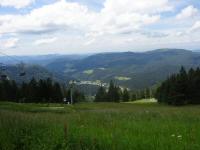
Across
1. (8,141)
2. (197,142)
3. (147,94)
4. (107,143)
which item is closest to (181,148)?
(197,142)

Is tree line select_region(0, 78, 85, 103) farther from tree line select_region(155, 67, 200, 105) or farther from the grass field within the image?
the grass field

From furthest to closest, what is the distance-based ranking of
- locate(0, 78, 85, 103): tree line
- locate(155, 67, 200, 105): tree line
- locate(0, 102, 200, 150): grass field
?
1. locate(0, 78, 85, 103): tree line
2. locate(155, 67, 200, 105): tree line
3. locate(0, 102, 200, 150): grass field

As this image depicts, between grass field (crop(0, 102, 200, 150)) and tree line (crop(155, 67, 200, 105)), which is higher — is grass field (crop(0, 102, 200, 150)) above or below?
below

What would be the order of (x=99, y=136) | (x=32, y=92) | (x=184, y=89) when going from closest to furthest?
1. (x=99, y=136)
2. (x=184, y=89)
3. (x=32, y=92)

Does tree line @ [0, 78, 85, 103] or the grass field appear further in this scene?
tree line @ [0, 78, 85, 103]

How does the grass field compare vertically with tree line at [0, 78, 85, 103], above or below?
below

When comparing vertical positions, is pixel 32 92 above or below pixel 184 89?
above

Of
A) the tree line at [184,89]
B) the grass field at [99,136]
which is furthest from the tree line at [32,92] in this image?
the grass field at [99,136]

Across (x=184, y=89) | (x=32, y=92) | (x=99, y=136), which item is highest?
(x=32, y=92)

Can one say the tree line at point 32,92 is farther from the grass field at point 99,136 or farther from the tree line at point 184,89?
the grass field at point 99,136

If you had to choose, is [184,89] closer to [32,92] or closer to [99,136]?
[32,92]

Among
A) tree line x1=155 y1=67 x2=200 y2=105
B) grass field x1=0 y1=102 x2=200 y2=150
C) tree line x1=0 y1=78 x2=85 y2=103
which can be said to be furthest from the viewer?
tree line x1=0 y1=78 x2=85 y2=103

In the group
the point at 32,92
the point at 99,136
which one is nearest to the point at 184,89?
the point at 32,92

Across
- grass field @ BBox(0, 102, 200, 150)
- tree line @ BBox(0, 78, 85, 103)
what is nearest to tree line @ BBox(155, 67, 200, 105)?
tree line @ BBox(0, 78, 85, 103)
